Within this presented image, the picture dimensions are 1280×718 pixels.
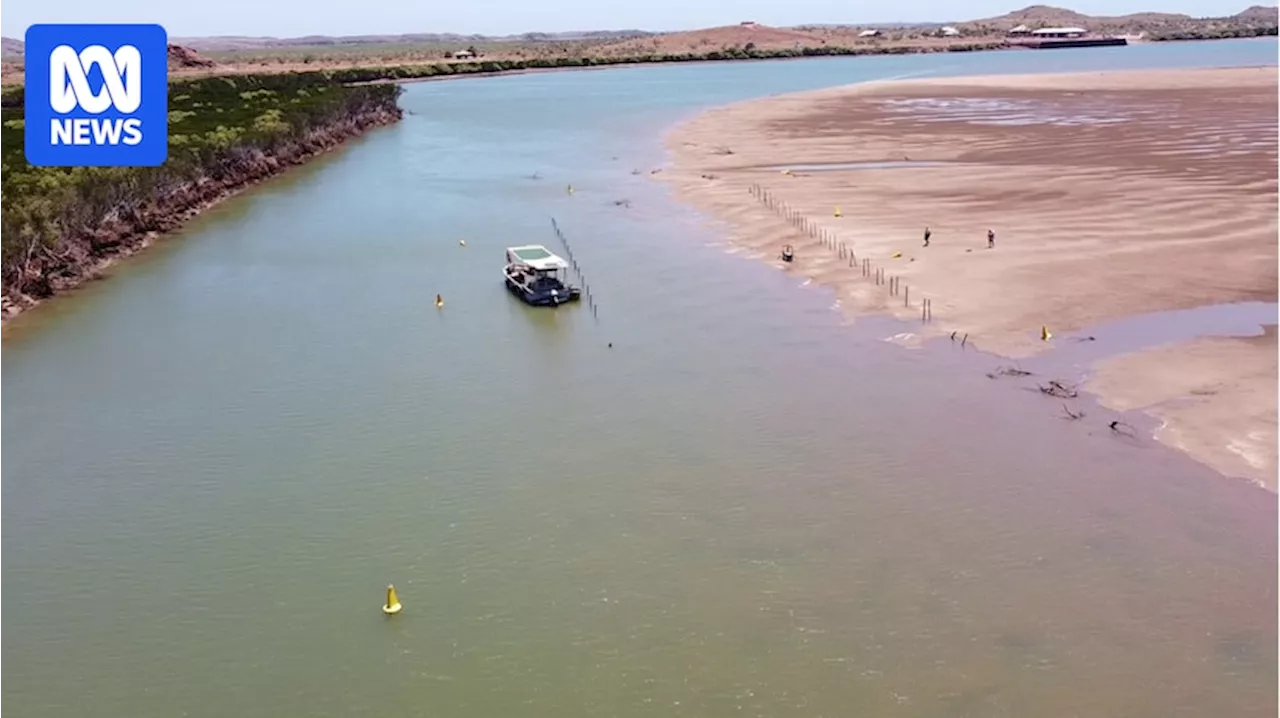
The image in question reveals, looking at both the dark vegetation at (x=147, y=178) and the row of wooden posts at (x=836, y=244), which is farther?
the dark vegetation at (x=147, y=178)

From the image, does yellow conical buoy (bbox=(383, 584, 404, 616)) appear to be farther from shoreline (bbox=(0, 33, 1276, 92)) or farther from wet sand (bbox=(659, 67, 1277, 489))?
shoreline (bbox=(0, 33, 1276, 92))

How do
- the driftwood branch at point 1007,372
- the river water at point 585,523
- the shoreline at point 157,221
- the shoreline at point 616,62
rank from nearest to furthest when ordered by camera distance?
the river water at point 585,523 < the driftwood branch at point 1007,372 < the shoreline at point 157,221 < the shoreline at point 616,62

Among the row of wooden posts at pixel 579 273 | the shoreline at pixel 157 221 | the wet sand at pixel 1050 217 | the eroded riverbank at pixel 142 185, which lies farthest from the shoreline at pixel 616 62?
the row of wooden posts at pixel 579 273

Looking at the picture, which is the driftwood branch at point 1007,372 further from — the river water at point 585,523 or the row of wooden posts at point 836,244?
the row of wooden posts at point 836,244

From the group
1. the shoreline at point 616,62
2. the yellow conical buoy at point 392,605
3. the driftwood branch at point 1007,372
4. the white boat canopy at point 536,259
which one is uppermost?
the shoreline at point 616,62

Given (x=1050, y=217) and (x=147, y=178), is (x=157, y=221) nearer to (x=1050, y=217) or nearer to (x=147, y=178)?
(x=147, y=178)

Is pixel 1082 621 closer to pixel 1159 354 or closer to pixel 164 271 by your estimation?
pixel 1159 354

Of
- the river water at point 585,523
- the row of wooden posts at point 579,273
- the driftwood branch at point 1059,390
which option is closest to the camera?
the river water at point 585,523
